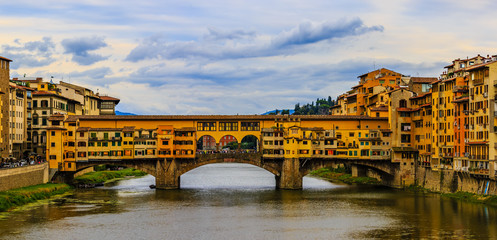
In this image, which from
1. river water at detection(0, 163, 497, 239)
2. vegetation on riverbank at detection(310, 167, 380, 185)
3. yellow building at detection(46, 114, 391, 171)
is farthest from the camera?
vegetation on riverbank at detection(310, 167, 380, 185)

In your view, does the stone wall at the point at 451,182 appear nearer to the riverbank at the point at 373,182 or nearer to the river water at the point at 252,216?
the riverbank at the point at 373,182

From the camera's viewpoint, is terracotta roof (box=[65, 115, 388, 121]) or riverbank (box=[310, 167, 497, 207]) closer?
riverbank (box=[310, 167, 497, 207])

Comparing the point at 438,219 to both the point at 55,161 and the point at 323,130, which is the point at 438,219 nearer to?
the point at 323,130

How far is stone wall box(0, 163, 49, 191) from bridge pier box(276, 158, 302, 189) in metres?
30.5

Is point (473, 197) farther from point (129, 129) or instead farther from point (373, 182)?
point (129, 129)

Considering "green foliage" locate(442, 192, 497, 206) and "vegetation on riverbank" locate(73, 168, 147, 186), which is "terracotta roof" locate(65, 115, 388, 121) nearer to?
"vegetation on riverbank" locate(73, 168, 147, 186)

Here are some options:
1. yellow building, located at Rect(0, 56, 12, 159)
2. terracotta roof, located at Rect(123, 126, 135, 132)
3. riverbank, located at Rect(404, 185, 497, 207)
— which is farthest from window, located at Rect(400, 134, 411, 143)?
Result: yellow building, located at Rect(0, 56, 12, 159)

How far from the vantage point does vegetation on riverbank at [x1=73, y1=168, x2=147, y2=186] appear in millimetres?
100338

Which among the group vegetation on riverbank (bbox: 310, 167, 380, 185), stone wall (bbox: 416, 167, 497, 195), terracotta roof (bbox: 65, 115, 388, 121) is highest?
terracotta roof (bbox: 65, 115, 388, 121)

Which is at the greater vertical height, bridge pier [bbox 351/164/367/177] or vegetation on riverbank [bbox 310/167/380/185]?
bridge pier [bbox 351/164/367/177]

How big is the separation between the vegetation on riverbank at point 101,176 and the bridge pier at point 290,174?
93.9 ft

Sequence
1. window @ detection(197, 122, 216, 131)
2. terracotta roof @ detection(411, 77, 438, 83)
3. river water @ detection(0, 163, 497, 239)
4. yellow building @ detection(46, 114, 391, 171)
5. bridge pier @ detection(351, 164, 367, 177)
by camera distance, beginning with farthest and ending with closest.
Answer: bridge pier @ detection(351, 164, 367, 177)
terracotta roof @ detection(411, 77, 438, 83)
window @ detection(197, 122, 216, 131)
yellow building @ detection(46, 114, 391, 171)
river water @ detection(0, 163, 497, 239)

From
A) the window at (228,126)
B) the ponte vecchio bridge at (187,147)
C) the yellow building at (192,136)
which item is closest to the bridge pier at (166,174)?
the ponte vecchio bridge at (187,147)

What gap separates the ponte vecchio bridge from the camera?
9069 cm
